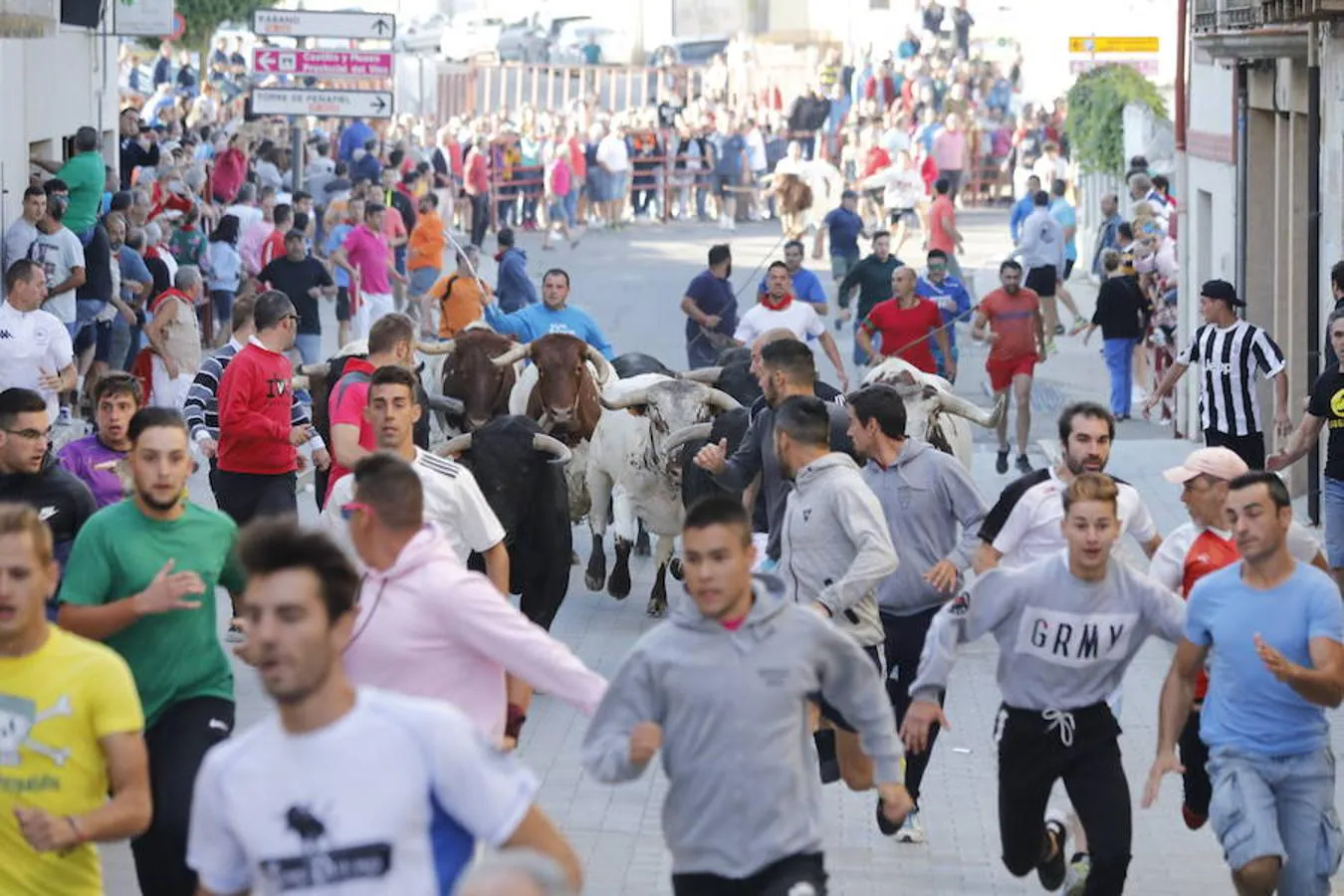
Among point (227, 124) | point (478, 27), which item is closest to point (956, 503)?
point (227, 124)

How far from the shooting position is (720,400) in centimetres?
1537

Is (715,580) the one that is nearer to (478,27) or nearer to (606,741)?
(606,741)

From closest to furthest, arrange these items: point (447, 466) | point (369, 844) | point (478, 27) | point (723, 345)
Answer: point (369, 844)
point (447, 466)
point (723, 345)
point (478, 27)

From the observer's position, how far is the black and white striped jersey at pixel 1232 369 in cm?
1583

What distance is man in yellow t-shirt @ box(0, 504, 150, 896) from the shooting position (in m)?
6.18

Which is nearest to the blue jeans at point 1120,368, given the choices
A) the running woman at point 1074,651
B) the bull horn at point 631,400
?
the bull horn at point 631,400

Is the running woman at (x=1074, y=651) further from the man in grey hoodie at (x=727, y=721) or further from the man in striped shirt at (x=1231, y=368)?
the man in striped shirt at (x=1231, y=368)

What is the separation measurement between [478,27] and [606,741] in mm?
66651

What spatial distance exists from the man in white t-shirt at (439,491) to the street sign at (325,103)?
1819 centimetres

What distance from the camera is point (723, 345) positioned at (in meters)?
21.1

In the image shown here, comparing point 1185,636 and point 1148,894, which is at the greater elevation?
point 1185,636

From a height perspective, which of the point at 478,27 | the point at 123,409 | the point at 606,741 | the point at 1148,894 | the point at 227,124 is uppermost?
the point at 478,27

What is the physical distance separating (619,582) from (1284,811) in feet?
25.4

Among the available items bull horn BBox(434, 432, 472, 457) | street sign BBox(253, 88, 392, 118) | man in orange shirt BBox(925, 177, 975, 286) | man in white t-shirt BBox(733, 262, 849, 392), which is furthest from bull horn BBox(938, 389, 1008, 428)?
man in orange shirt BBox(925, 177, 975, 286)
